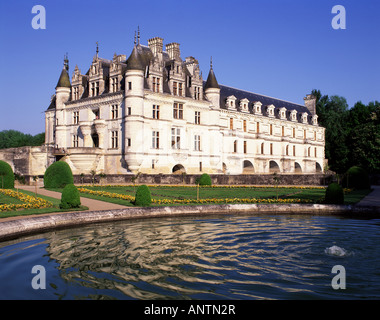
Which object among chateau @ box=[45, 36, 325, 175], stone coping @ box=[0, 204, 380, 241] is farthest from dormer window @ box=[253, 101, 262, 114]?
stone coping @ box=[0, 204, 380, 241]

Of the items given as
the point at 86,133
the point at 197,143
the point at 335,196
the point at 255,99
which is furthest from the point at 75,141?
the point at 335,196

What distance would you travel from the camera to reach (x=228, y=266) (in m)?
7.30

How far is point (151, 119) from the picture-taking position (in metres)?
37.0

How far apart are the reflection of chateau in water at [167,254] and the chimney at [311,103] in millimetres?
56247

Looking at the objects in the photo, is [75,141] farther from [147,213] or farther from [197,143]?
[147,213]

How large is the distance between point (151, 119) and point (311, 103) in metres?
37.9

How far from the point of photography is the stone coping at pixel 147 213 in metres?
10.4

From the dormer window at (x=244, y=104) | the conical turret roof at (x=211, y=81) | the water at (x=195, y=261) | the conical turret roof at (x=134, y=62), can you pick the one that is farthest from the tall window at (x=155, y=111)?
the water at (x=195, y=261)

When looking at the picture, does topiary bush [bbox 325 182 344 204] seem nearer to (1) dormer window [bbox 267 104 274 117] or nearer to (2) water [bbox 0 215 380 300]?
(2) water [bbox 0 215 380 300]

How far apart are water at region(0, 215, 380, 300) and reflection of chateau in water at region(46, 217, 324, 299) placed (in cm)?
2

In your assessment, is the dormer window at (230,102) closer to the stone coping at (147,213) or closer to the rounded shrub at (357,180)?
the rounded shrub at (357,180)

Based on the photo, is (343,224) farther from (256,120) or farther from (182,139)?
(256,120)

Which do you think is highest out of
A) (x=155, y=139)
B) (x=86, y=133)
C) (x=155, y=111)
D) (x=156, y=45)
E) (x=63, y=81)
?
(x=156, y=45)

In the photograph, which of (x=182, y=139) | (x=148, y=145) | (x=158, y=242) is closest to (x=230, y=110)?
(x=182, y=139)
